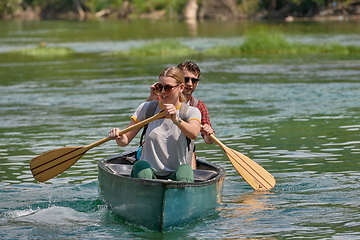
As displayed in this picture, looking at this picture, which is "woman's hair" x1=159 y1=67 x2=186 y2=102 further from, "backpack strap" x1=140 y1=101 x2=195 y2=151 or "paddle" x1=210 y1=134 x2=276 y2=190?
"paddle" x1=210 y1=134 x2=276 y2=190

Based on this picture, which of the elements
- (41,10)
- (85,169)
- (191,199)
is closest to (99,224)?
(191,199)

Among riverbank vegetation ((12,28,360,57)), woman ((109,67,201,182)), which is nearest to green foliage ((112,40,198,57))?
riverbank vegetation ((12,28,360,57))

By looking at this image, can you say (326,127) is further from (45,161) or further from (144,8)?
(144,8)

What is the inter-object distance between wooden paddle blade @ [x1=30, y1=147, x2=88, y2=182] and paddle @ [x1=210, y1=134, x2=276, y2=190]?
1.93 metres

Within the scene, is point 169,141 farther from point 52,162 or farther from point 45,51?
point 45,51

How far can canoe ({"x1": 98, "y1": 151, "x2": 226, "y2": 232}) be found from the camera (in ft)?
21.1

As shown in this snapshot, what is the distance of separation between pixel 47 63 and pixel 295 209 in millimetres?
21813

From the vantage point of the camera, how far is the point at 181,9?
94812 millimetres

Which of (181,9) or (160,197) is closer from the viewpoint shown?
(160,197)

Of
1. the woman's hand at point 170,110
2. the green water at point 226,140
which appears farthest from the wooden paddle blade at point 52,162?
the woman's hand at point 170,110

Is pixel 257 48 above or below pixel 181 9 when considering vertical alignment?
below

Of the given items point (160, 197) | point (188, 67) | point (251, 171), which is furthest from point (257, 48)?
point (160, 197)

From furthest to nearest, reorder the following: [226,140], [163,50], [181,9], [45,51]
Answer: [181,9], [45,51], [163,50], [226,140]

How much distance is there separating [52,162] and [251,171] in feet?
8.03
